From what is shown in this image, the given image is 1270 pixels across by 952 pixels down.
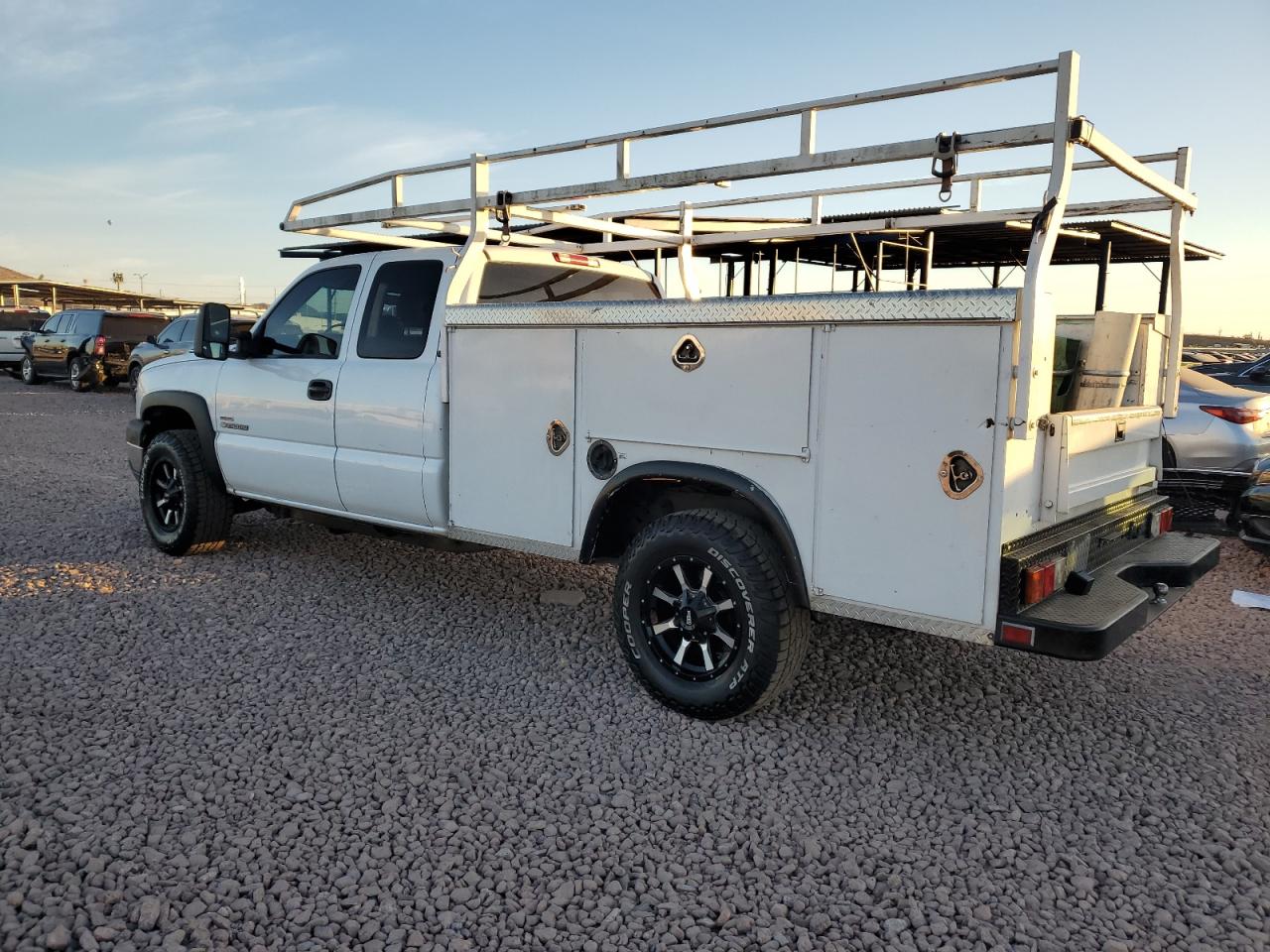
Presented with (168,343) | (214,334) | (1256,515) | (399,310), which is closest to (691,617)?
(399,310)

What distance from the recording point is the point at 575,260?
5.83 m

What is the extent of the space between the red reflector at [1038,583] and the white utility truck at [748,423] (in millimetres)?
11

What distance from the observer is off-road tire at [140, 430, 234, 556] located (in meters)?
6.40

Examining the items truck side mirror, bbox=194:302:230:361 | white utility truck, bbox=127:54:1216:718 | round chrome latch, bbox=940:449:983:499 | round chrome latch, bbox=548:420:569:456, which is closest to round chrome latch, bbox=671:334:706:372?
white utility truck, bbox=127:54:1216:718

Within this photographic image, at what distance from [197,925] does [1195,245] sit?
402 inches

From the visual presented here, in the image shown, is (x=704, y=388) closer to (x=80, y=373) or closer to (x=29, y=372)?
(x=80, y=373)

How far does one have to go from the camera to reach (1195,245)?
9586mm

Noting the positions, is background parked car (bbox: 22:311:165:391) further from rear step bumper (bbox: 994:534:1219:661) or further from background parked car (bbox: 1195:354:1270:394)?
rear step bumper (bbox: 994:534:1219:661)

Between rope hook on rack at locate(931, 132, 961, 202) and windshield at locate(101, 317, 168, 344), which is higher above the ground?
rope hook on rack at locate(931, 132, 961, 202)

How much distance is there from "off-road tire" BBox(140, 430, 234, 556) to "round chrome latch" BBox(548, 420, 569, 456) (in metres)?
3.02

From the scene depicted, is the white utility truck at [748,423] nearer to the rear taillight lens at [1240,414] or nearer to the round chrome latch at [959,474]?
the round chrome latch at [959,474]

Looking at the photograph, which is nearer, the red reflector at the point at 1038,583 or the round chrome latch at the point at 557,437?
the red reflector at the point at 1038,583

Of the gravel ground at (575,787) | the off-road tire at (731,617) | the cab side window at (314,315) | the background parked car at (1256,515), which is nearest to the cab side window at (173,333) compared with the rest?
the cab side window at (314,315)

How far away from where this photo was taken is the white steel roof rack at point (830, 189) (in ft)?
10.7
